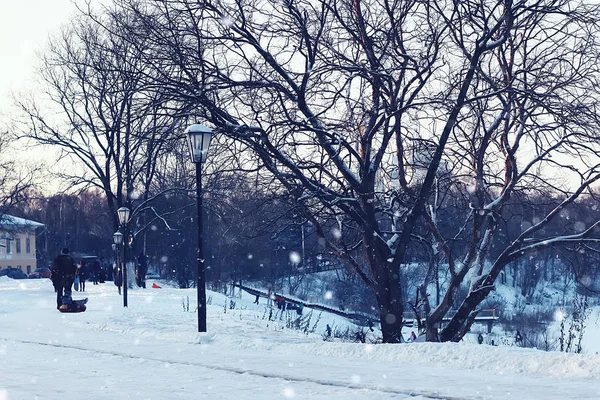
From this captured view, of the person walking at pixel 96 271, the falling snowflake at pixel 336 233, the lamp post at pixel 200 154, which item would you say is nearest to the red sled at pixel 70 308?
the falling snowflake at pixel 336 233

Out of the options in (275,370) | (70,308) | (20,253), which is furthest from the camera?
(20,253)

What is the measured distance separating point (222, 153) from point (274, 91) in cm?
154

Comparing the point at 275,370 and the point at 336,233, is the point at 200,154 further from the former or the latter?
the point at 275,370

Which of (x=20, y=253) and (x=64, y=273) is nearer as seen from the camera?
(x=64, y=273)

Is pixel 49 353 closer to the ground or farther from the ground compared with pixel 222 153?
closer to the ground

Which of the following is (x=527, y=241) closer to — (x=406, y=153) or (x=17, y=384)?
(x=406, y=153)

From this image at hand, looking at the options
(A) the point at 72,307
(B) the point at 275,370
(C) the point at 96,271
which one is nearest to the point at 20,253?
(C) the point at 96,271

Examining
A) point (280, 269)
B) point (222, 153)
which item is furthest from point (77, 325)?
point (280, 269)

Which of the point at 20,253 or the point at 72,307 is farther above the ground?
the point at 20,253

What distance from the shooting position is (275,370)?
9539 millimetres

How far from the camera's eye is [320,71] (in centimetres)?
1486

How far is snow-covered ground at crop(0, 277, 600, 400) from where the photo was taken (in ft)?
26.2

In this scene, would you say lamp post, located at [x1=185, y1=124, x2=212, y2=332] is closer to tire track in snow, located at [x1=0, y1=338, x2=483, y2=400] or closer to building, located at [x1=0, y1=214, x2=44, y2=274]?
tire track in snow, located at [x1=0, y1=338, x2=483, y2=400]

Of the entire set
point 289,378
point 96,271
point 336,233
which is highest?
point 336,233
